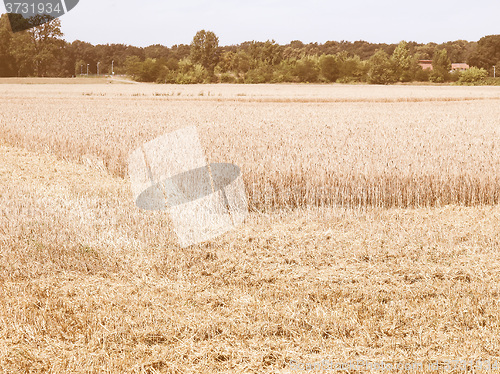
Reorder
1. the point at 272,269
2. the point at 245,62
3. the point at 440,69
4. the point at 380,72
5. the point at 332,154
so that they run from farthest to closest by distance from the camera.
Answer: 1. the point at 245,62
2. the point at 440,69
3. the point at 380,72
4. the point at 332,154
5. the point at 272,269

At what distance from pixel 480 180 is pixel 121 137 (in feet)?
26.4

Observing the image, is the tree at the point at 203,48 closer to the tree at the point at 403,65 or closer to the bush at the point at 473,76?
the tree at the point at 403,65

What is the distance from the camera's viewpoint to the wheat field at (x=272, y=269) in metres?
3.60

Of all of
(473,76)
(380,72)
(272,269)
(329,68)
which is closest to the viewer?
(272,269)

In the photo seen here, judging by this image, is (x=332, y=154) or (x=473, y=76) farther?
(x=473, y=76)

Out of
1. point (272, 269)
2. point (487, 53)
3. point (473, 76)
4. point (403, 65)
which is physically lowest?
point (272, 269)

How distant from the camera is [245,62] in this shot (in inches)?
3246

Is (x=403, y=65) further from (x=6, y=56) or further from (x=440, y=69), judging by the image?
(x=6, y=56)

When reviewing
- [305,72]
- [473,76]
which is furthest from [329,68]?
[473,76]

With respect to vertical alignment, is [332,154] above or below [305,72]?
below

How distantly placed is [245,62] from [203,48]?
753cm

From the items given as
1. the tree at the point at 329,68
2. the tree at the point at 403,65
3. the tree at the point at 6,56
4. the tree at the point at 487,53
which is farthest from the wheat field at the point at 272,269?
the tree at the point at 487,53

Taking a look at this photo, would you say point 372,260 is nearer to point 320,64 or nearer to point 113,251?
point 113,251

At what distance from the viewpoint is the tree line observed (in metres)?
72.2
